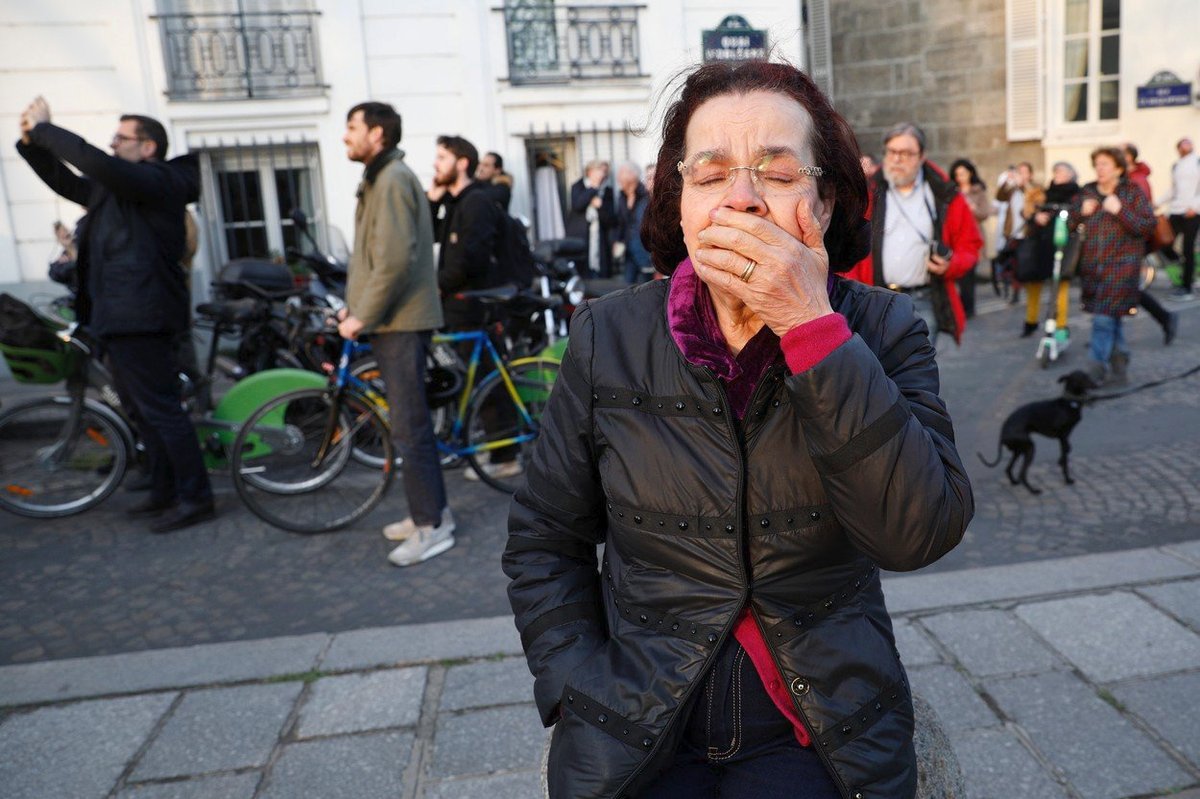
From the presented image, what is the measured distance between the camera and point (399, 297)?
16.2 ft

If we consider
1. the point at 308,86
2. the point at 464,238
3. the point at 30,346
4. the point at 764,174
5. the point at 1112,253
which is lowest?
the point at 1112,253

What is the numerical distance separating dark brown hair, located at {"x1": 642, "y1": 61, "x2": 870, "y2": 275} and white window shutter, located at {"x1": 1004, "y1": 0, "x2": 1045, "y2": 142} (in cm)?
1701

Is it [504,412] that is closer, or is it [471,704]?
[471,704]

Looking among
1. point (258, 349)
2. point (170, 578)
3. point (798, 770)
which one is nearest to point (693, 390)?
point (798, 770)

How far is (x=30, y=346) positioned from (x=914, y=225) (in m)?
5.14

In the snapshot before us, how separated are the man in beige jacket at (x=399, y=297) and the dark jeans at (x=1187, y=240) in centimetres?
1201

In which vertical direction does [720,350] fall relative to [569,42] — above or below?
below

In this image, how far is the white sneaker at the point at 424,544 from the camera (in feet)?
16.3

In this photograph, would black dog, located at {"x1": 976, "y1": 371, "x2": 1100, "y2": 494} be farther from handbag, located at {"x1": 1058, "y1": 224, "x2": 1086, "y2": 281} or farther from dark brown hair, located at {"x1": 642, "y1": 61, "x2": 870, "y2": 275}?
dark brown hair, located at {"x1": 642, "y1": 61, "x2": 870, "y2": 275}

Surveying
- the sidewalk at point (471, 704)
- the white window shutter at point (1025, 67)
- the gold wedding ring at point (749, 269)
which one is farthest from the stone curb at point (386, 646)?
the white window shutter at point (1025, 67)

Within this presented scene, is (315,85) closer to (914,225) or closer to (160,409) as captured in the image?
(160,409)

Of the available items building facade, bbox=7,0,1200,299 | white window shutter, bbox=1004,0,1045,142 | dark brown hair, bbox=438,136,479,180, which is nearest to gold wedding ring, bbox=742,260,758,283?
dark brown hair, bbox=438,136,479,180

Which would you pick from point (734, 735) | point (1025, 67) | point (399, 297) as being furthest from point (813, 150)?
point (1025, 67)

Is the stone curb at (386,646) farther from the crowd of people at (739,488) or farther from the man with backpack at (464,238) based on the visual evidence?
the man with backpack at (464,238)
